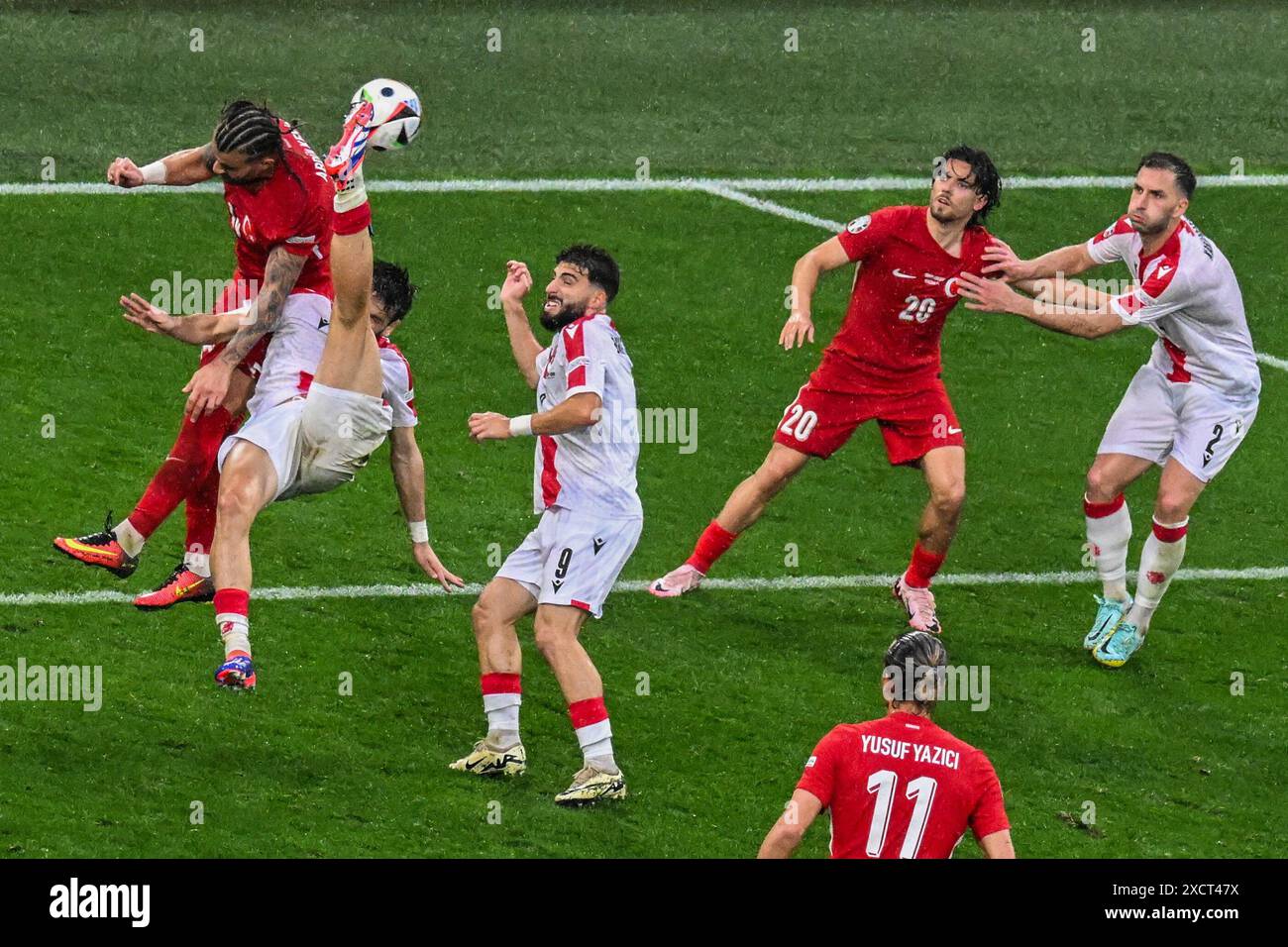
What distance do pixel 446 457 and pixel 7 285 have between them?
356 cm

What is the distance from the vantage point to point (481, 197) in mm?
17375

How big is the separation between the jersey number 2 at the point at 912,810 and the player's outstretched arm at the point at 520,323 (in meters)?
3.49

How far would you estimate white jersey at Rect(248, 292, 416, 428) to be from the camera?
11.0m

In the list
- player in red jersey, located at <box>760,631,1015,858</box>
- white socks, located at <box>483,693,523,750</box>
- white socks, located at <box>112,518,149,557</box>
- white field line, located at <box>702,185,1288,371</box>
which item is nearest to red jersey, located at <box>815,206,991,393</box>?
white socks, located at <box>483,693,523,750</box>

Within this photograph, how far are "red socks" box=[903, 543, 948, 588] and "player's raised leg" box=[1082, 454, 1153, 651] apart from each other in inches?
33.3

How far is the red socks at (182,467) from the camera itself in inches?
450

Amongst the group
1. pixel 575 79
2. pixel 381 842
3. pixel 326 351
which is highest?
pixel 575 79

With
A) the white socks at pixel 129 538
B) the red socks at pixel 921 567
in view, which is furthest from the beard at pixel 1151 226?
the white socks at pixel 129 538

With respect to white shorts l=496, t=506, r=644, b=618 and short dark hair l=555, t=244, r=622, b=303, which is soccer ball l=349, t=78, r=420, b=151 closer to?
short dark hair l=555, t=244, r=622, b=303

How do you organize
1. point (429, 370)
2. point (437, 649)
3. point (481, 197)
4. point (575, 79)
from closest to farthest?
1. point (437, 649)
2. point (429, 370)
3. point (481, 197)
4. point (575, 79)

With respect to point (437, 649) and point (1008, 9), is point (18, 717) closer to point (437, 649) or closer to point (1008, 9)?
point (437, 649)

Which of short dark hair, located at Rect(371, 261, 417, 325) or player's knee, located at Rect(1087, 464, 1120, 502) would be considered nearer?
short dark hair, located at Rect(371, 261, 417, 325)

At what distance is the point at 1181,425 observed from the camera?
40.8 ft
